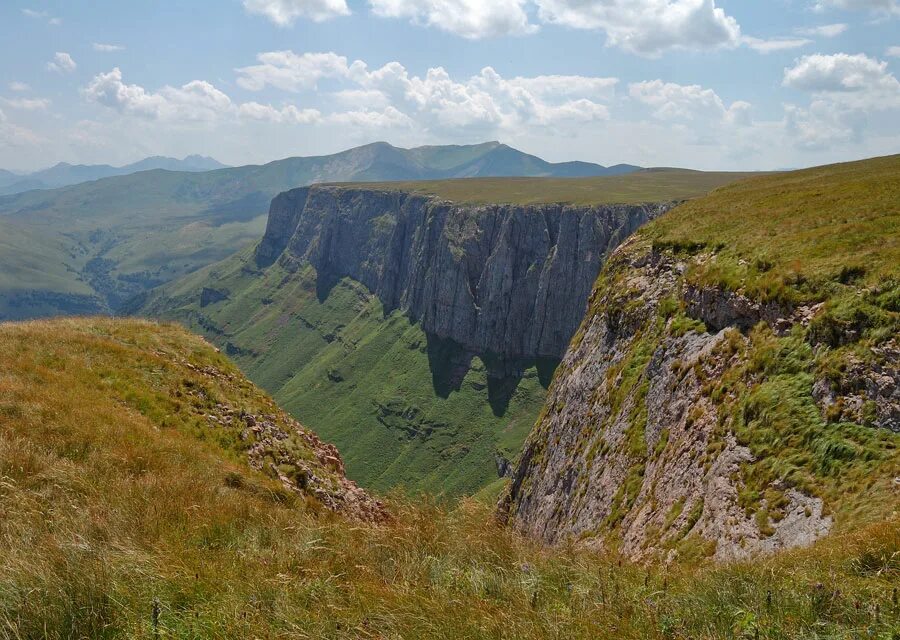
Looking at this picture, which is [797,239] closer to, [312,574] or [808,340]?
[808,340]

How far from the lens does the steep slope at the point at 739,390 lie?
14.0 m

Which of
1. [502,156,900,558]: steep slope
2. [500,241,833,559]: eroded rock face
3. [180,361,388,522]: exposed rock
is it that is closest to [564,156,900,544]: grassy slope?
[502,156,900,558]: steep slope

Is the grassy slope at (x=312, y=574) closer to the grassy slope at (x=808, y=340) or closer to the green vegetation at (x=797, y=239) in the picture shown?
the grassy slope at (x=808, y=340)

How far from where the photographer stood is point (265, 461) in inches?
824

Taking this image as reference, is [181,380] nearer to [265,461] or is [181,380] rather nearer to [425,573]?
[265,461]

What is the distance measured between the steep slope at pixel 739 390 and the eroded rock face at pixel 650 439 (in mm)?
84

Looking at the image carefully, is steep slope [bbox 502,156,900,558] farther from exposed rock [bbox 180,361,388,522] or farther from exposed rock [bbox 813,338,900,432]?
exposed rock [bbox 180,361,388,522]

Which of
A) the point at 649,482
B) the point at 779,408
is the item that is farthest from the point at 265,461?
the point at 779,408

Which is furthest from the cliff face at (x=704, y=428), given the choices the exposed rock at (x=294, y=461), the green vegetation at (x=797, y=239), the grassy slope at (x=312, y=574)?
the exposed rock at (x=294, y=461)

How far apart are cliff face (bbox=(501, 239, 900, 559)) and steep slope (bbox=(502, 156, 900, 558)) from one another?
0.06 metres

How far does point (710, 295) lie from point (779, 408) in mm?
8600

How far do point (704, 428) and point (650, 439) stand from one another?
12.5ft

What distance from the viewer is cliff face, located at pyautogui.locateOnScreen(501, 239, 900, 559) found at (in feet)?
45.4

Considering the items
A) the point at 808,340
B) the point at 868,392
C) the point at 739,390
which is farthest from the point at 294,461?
the point at 868,392
